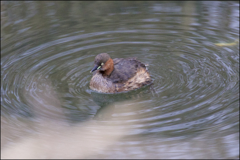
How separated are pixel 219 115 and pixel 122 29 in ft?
15.1

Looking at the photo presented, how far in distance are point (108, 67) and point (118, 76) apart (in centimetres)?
28

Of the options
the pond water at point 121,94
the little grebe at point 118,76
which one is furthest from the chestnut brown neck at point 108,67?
the pond water at point 121,94

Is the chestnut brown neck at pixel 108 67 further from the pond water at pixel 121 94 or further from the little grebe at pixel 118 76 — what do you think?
the pond water at pixel 121 94

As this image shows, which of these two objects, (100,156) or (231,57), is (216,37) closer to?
(231,57)

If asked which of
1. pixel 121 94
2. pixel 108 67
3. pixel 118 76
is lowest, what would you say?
pixel 121 94

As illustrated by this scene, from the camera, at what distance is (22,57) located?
28.0ft

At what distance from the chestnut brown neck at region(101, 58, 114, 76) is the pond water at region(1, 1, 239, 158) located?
49cm

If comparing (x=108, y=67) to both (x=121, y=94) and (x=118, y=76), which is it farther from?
(x=121, y=94)

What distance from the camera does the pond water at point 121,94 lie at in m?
5.57

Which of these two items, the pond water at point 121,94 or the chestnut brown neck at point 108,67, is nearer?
the pond water at point 121,94

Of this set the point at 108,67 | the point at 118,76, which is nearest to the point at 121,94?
the point at 118,76

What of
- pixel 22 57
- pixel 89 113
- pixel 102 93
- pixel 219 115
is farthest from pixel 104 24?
pixel 219 115

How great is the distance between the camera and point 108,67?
7152mm

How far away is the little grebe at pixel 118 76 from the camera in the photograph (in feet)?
23.4
